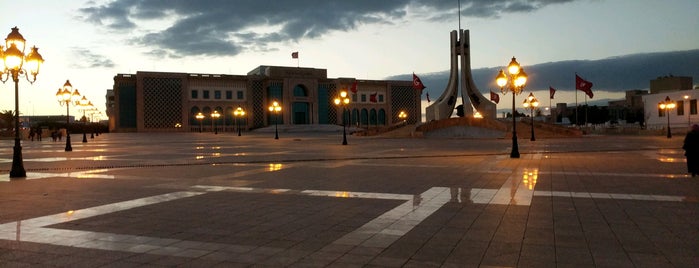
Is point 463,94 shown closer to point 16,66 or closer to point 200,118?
point 16,66

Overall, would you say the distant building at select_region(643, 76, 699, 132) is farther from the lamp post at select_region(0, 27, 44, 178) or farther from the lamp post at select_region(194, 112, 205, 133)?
the lamp post at select_region(194, 112, 205, 133)

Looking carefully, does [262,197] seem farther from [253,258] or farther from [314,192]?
[253,258]

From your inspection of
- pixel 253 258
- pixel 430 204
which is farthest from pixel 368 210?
pixel 253 258

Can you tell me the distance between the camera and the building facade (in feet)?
337

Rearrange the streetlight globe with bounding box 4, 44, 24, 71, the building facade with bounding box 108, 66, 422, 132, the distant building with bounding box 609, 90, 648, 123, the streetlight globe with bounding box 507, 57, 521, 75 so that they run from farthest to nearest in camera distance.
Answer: the distant building with bounding box 609, 90, 648, 123 → the building facade with bounding box 108, 66, 422, 132 → the streetlight globe with bounding box 507, 57, 521, 75 → the streetlight globe with bounding box 4, 44, 24, 71

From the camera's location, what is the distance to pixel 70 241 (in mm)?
6363

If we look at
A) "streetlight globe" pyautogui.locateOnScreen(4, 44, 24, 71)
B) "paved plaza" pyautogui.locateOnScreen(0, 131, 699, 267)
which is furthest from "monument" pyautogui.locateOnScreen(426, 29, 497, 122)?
"streetlight globe" pyautogui.locateOnScreen(4, 44, 24, 71)

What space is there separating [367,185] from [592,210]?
5065mm

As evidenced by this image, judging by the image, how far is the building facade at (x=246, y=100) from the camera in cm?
10275

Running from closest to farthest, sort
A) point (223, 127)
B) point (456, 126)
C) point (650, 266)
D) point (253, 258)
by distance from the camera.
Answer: point (650, 266) < point (253, 258) < point (456, 126) < point (223, 127)

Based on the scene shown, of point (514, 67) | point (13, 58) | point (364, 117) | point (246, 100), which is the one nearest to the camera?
point (13, 58)

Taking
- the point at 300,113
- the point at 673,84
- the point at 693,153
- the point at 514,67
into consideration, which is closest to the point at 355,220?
the point at 693,153

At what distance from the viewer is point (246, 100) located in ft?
373

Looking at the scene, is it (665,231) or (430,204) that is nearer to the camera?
(665,231)
